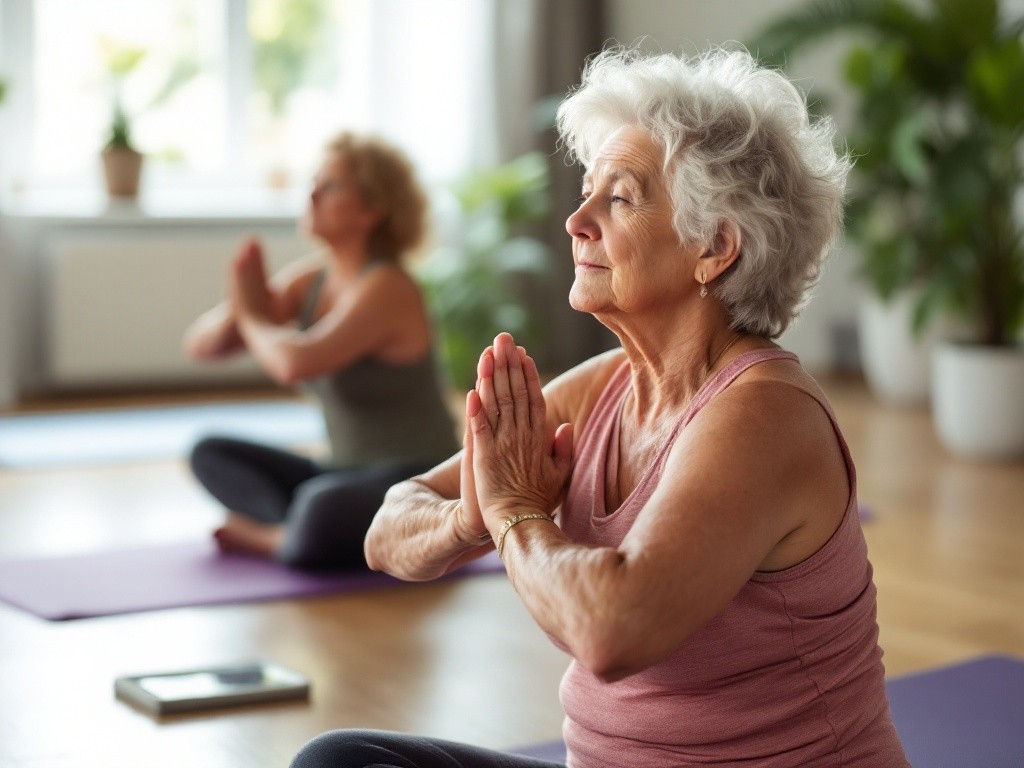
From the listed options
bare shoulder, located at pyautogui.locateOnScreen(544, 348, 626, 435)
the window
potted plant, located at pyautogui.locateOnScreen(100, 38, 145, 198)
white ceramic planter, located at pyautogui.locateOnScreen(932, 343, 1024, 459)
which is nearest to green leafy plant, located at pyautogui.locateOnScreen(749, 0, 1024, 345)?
white ceramic planter, located at pyautogui.locateOnScreen(932, 343, 1024, 459)

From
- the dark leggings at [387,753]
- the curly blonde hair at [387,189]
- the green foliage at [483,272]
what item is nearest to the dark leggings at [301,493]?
the curly blonde hair at [387,189]

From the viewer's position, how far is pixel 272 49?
6895 mm

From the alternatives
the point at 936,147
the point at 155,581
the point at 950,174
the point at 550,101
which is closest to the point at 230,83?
the point at 550,101

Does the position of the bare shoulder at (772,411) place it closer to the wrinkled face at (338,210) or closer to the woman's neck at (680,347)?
the woman's neck at (680,347)

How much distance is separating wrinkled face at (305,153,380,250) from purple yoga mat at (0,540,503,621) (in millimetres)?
788

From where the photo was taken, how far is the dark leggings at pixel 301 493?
332cm

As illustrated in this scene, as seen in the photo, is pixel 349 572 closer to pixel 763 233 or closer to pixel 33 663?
pixel 33 663

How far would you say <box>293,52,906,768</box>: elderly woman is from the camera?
1.35m

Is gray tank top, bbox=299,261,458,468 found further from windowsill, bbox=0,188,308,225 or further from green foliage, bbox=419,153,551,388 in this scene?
windowsill, bbox=0,188,308,225

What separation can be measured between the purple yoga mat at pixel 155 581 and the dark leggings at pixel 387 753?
59.0 inches

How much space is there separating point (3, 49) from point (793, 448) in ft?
18.2

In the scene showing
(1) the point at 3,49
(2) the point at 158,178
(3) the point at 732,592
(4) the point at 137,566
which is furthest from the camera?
(2) the point at 158,178

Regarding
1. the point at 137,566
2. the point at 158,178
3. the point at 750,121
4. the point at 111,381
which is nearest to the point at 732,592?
the point at 750,121

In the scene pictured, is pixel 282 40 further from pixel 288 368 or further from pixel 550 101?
pixel 288 368
